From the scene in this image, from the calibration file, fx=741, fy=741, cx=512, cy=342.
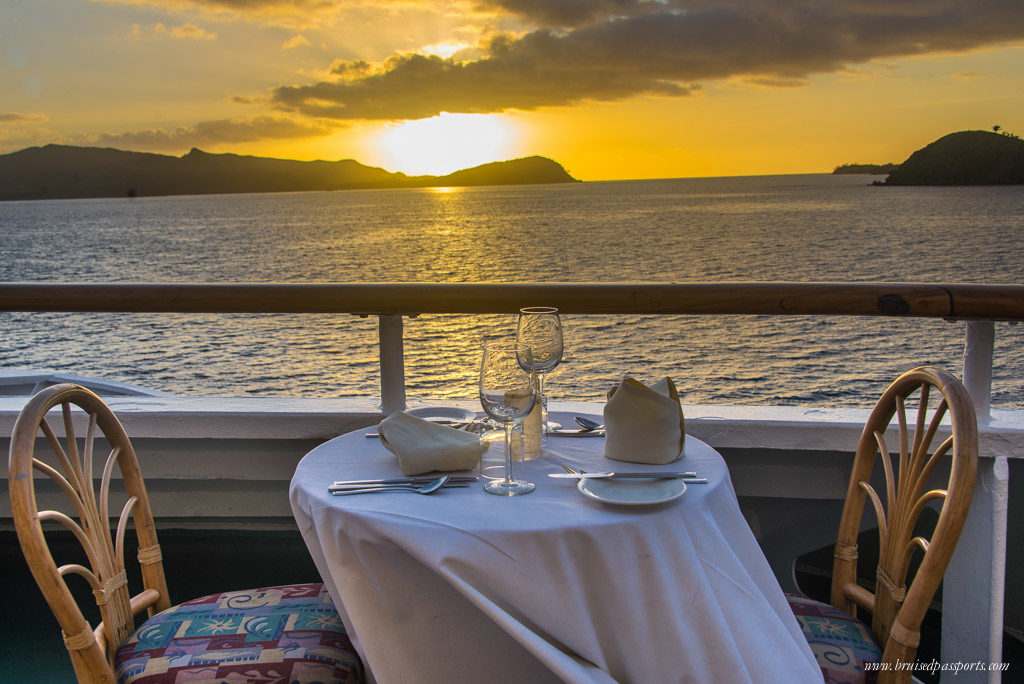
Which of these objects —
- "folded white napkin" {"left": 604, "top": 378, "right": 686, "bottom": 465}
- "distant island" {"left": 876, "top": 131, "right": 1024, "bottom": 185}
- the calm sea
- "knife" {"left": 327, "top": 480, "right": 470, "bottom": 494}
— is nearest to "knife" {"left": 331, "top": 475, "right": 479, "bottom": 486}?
"knife" {"left": 327, "top": 480, "right": 470, "bottom": 494}

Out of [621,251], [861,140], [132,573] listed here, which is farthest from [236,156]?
[132,573]

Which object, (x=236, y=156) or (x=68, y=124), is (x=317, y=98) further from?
(x=236, y=156)

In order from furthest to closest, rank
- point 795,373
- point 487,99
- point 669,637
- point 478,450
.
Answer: point 487,99, point 795,373, point 478,450, point 669,637

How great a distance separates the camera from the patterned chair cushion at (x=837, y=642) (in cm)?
119

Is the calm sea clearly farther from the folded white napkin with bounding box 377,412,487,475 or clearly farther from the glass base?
the glass base

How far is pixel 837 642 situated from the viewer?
125 centimetres

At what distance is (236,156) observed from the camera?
80750 mm

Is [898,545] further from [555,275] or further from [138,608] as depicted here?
[555,275]

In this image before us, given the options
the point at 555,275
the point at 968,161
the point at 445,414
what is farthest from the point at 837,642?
the point at 968,161

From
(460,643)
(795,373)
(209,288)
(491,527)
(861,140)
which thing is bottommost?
(795,373)

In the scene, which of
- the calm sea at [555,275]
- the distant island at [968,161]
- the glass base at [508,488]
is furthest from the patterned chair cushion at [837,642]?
the distant island at [968,161]

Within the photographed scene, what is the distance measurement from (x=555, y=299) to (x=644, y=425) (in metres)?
0.55

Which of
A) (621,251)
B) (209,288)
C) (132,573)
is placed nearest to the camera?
(209,288)

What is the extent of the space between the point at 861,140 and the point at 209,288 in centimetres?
4786
